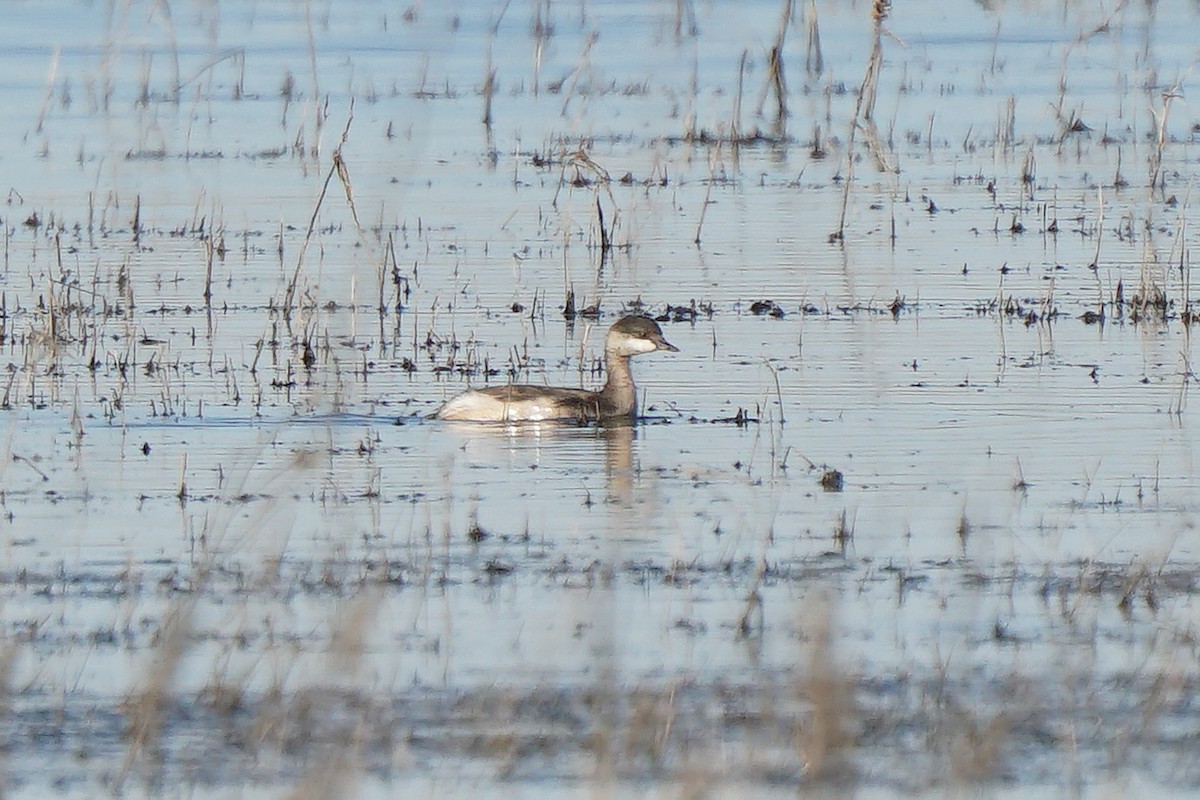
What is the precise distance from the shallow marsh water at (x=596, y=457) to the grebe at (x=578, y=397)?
151 mm

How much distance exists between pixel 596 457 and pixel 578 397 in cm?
85

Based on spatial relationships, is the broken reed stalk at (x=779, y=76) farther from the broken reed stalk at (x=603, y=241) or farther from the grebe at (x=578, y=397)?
the grebe at (x=578, y=397)

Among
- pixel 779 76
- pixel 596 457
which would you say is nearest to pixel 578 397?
pixel 596 457

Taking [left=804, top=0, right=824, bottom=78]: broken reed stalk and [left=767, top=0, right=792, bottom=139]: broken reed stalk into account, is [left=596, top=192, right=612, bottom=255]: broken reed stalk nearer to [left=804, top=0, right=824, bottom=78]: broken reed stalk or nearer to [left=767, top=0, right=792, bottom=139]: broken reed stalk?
[left=767, top=0, right=792, bottom=139]: broken reed stalk

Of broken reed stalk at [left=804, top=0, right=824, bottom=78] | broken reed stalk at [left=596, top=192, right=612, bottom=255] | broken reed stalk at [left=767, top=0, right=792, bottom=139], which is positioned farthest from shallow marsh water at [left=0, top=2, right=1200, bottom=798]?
broken reed stalk at [left=804, top=0, right=824, bottom=78]

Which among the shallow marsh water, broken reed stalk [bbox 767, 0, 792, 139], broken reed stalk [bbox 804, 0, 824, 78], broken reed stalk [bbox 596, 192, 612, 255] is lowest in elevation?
Answer: the shallow marsh water

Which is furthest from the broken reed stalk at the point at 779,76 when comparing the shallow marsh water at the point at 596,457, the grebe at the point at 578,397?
the grebe at the point at 578,397

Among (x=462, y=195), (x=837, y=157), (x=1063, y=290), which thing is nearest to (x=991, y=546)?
(x=1063, y=290)

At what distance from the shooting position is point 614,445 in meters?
11.3

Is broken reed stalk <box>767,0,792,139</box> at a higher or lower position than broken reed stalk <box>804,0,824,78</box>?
lower

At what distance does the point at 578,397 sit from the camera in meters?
11.9

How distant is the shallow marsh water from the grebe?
151 mm

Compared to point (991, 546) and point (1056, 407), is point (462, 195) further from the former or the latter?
point (991, 546)

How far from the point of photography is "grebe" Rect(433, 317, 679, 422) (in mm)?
11445
